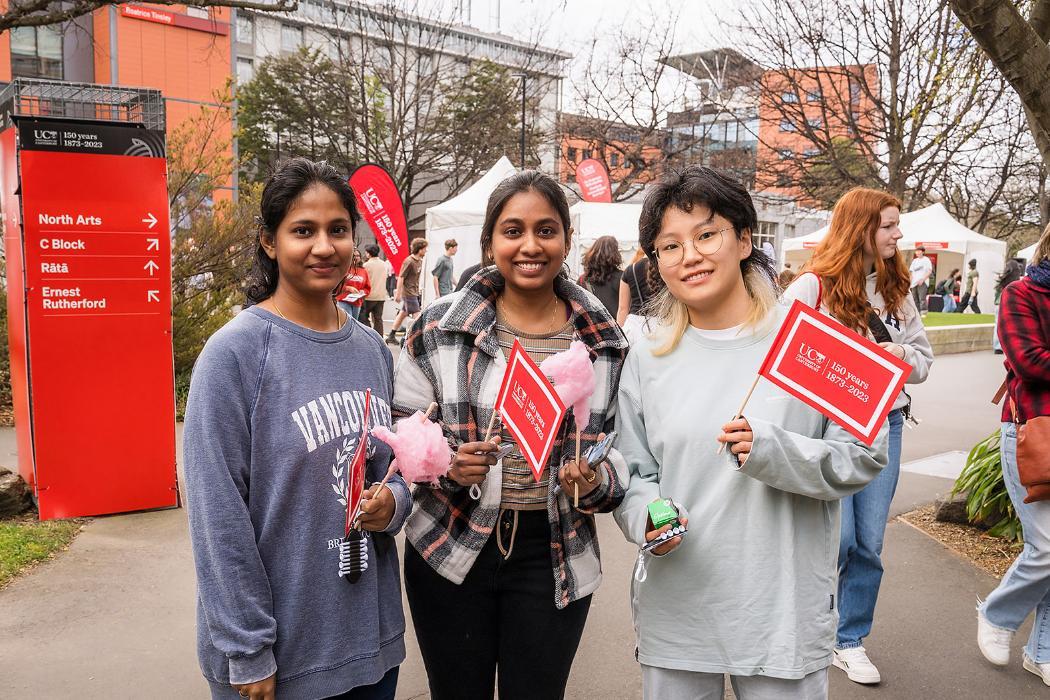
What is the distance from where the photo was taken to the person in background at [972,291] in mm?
28922

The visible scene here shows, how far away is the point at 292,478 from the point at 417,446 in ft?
1.05

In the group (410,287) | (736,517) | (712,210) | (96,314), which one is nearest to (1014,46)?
(712,210)

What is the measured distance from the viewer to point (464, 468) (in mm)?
2115

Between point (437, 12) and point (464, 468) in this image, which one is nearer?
point (464, 468)

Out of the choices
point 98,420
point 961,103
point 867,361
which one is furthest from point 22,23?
point 961,103

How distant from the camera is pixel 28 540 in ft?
16.5

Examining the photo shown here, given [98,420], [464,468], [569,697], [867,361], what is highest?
[867,361]

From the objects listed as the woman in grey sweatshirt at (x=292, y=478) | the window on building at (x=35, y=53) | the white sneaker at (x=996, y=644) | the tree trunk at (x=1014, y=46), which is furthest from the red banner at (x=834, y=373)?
the window on building at (x=35, y=53)

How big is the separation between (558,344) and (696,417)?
508mm

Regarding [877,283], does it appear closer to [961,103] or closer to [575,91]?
[961,103]

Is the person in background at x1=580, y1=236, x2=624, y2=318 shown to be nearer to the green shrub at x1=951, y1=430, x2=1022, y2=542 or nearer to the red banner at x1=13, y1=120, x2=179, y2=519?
the green shrub at x1=951, y1=430, x2=1022, y2=542

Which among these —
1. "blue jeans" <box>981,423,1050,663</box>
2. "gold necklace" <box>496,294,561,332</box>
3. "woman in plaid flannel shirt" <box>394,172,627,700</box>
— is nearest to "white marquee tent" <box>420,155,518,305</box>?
"blue jeans" <box>981,423,1050,663</box>

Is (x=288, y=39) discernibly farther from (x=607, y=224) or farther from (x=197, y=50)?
(x=607, y=224)

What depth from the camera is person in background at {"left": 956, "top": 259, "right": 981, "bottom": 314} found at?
28.9 meters
